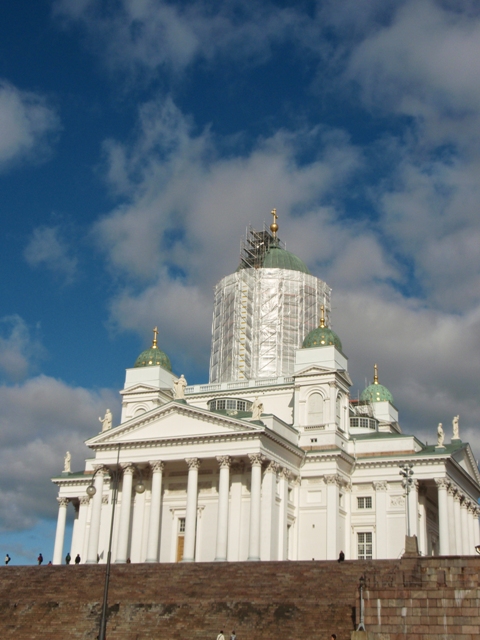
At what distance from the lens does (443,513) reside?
57.8m

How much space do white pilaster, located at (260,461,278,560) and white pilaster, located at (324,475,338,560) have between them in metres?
4.15

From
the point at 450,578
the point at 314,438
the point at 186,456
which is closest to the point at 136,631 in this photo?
the point at 450,578

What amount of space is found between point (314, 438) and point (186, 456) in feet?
30.8

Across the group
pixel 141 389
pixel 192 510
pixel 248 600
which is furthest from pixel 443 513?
pixel 141 389

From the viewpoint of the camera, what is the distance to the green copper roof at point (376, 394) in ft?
259

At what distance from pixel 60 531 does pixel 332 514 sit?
2361cm

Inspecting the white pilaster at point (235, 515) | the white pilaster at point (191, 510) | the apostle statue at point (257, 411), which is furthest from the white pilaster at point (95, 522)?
the apostle statue at point (257, 411)

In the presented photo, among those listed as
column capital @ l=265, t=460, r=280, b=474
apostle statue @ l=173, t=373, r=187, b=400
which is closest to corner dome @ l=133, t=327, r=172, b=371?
apostle statue @ l=173, t=373, r=187, b=400

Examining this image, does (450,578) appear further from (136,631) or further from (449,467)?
(449,467)

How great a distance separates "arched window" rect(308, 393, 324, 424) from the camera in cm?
6062

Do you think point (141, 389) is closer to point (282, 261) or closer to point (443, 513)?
point (282, 261)

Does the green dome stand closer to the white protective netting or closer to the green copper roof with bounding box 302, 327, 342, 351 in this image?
the white protective netting

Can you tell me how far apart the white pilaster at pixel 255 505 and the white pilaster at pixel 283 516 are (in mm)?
3152

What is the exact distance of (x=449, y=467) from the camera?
59.8 m
